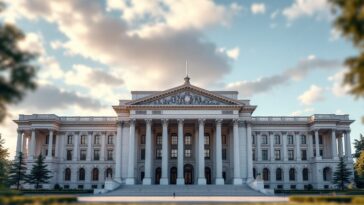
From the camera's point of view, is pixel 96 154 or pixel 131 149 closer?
pixel 131 149

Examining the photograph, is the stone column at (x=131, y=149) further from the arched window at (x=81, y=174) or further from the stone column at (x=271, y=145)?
the stone column at (x=271, y=145)

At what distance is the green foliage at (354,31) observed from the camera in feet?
89.1

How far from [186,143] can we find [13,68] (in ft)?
182

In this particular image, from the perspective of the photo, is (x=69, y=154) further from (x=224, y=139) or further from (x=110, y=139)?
(x=224, y=139)

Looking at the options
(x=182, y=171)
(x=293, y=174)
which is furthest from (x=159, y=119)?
(x=293, y=174)

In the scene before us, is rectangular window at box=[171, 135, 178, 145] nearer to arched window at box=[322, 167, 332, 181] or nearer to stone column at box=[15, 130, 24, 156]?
arched window at box=[322, 167, 332, 181]

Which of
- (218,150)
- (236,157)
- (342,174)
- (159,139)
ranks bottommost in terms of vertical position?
(342,174)

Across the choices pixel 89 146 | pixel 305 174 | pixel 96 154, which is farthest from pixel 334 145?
pixel 89 146

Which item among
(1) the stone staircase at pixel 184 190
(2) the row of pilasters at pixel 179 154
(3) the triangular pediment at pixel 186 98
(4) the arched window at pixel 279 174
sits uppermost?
(3) the triangular pediment at pixel 186 98

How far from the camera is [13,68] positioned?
105 ft

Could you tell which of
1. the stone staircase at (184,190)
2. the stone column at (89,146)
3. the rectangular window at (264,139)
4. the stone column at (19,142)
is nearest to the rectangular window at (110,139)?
the stone column at (89,146)

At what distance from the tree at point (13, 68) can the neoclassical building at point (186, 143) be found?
4550 centimetres

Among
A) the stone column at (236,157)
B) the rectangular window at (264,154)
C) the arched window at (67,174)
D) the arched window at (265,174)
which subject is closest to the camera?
the stone column at (236,157)

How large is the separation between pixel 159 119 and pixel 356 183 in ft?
138
